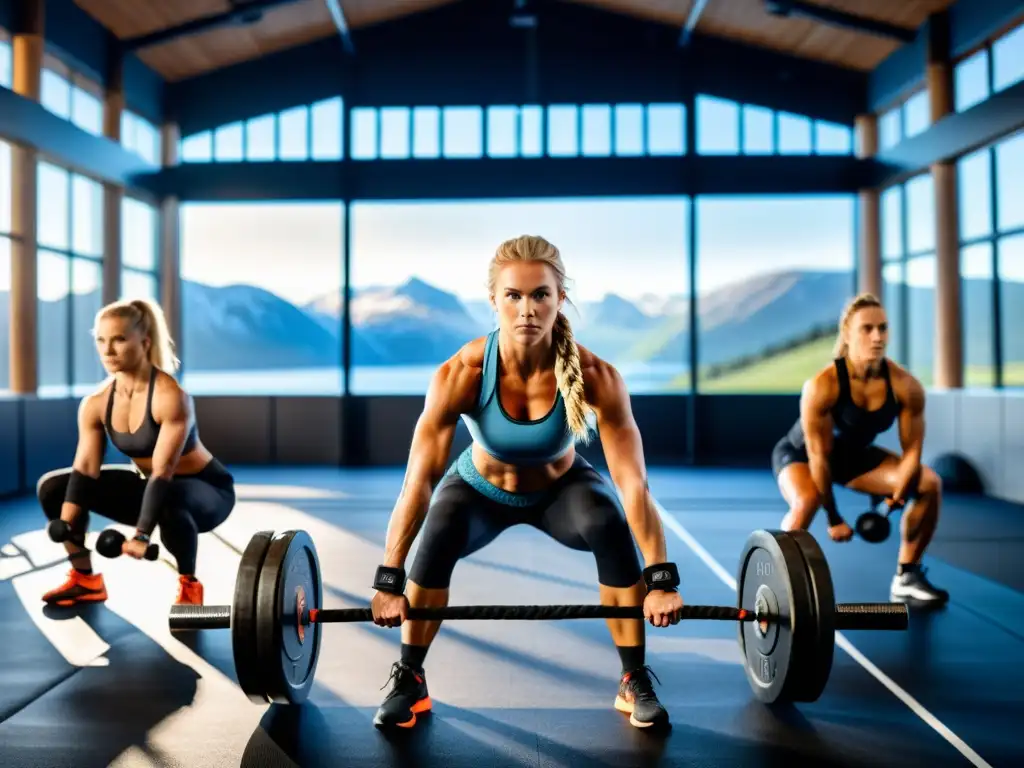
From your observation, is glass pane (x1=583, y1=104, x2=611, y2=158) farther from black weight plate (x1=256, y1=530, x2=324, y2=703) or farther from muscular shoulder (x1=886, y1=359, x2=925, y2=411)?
black weight plate (x1=256, y1=530, x2=324, y2=703)

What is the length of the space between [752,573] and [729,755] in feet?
1.51

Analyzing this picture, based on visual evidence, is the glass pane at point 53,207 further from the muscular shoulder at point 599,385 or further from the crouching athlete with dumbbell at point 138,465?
the muscular shoulder at point 599,385

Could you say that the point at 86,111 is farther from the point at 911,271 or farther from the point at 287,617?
the point at 911,271

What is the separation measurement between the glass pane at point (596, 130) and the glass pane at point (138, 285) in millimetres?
4287

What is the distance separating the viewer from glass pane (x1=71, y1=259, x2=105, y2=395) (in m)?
6.71

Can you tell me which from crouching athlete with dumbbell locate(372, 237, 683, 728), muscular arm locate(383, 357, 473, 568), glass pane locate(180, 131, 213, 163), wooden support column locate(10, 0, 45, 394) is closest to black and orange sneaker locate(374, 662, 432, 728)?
crouching athlete with dumbbell locate(372, 237, 683, 728)

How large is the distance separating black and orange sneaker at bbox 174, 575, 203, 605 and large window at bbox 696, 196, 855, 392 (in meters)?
28.8

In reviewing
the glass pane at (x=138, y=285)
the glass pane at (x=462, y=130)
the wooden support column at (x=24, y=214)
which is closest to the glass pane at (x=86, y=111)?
the wooden support column at (x=24, y=214)

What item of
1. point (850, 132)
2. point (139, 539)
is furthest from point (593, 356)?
point (850, 132)

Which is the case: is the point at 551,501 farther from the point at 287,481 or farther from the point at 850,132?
the point at 850,132

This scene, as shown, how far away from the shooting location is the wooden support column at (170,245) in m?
8.10

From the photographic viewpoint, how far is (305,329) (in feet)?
111

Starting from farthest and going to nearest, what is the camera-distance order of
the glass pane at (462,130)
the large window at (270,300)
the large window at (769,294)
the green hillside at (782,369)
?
the green hillside at (782,369), the large window at (769,294), the large window at (270,300), the glass pane at (462,130)

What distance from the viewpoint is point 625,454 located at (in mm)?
1841
